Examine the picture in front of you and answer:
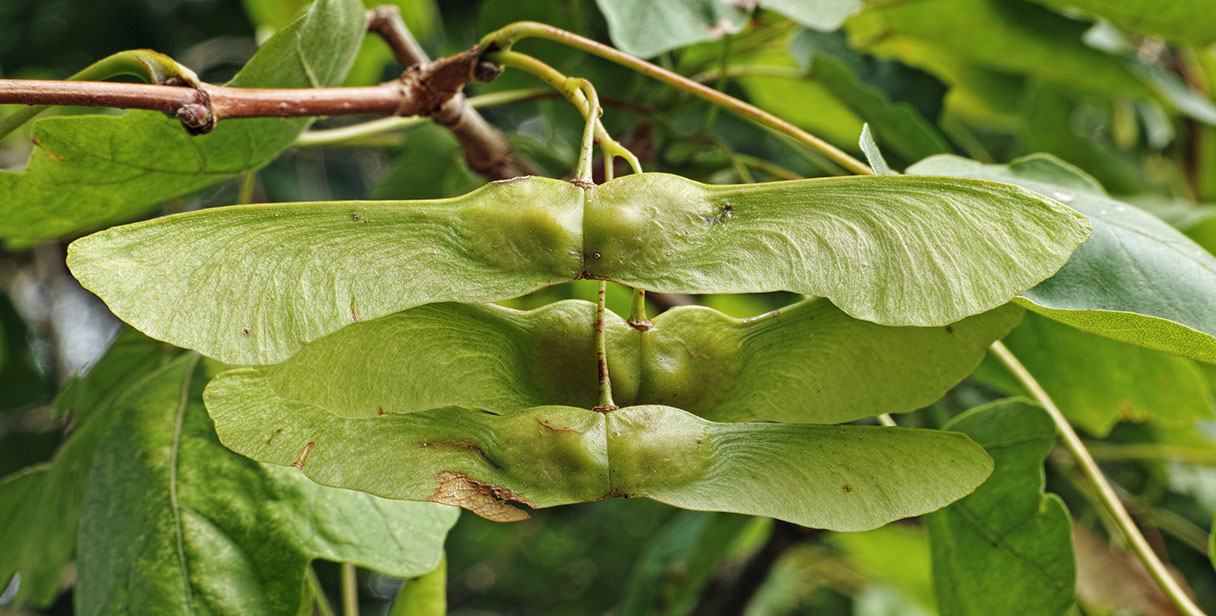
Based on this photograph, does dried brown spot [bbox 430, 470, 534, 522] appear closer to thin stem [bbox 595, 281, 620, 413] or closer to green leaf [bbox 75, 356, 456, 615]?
thin stem [bbox 595, 281, 620, 413]

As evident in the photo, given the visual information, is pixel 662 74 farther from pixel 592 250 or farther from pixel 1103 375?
pixel 1103 375

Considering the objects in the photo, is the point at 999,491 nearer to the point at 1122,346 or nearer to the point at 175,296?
the point at 1122,346

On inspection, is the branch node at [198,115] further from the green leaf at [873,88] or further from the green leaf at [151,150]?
the green leaf at [873,88]

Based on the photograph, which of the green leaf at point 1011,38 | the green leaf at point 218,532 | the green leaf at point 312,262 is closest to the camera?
the green leaf at point 312,262

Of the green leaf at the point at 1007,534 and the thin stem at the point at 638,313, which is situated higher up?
the thin stem at the point at 638,313

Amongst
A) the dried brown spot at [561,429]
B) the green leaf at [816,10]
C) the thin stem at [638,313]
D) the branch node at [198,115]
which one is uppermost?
the branch node at [198,115]

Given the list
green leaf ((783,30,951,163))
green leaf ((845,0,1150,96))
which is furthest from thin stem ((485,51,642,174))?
green leaf ((845,0,1150,96))

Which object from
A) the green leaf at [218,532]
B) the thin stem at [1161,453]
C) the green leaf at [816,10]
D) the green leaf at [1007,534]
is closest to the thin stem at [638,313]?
the green leaf at [218,532]

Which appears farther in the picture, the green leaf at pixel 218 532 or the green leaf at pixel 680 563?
the green leaf at pixel 680 563
